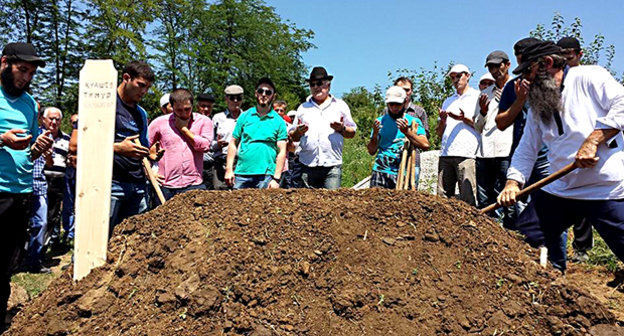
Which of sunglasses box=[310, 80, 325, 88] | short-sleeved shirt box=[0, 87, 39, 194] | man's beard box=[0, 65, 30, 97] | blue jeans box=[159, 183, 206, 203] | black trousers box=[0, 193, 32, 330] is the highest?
sunglasses box=[310, 80, 325, 88]

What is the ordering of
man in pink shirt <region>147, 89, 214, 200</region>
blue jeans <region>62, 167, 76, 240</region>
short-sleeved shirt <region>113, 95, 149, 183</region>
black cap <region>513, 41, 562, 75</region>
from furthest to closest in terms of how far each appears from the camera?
blue jeans <region>62, 167, 76, 240</region> < man in pink shirt <region>147, 89, 214, 200</region> < short-sleeved shirt <region>113, 95, 149, 183</region> < black cap <region>513, 41, 562, 75</region>

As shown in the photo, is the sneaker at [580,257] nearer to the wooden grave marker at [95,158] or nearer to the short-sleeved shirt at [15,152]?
the wooden grave marker at [95,158]

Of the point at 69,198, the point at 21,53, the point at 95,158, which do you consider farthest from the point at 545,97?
the point at 69,198

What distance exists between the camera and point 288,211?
10.8 feet

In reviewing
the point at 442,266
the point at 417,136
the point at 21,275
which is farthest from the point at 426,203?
the point at 21,275

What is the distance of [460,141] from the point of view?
224 inches

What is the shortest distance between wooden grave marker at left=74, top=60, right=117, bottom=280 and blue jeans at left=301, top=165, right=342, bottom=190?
279 cm

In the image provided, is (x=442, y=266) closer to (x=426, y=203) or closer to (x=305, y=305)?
(x=426, y=203)

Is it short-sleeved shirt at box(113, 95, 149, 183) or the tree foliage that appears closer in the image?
short-sleeved shirt at box(113, 95, 149, 183)

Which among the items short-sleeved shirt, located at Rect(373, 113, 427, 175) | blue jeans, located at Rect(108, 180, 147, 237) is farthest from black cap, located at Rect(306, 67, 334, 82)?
blue jeans, located at Rect(108, 180, 147, 237)

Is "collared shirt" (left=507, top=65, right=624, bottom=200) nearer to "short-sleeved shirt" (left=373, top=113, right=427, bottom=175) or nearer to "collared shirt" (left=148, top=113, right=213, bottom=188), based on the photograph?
"short-sleeved shirt" (left=373, top=113, right=427, bottom=175)

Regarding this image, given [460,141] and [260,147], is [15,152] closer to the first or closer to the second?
[260,147]

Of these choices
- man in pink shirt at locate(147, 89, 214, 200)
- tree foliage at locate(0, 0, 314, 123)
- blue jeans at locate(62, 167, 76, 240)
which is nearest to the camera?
man in pink shirt at locate(147, 89, 214, 200)

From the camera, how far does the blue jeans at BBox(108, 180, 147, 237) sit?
159 inches
